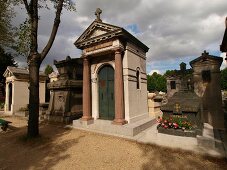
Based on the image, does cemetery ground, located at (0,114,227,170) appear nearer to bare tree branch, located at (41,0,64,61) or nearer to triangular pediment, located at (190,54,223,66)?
bare tree branch, located at (41,0,64,61)

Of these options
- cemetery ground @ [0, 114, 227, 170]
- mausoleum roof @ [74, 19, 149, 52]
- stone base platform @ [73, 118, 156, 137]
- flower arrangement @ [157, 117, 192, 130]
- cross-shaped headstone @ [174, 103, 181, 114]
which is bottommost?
cemetery ground @ [0, 114, 227, 170]

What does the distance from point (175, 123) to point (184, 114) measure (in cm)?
65

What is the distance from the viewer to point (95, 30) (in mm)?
9398

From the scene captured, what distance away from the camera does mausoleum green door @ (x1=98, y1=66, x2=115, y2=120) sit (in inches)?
368

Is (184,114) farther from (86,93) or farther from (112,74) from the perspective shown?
(86,93)

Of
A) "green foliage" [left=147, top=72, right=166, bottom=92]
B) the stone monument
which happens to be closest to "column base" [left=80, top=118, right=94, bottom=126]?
the stone monument

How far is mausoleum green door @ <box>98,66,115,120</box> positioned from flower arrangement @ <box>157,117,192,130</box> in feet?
10.7

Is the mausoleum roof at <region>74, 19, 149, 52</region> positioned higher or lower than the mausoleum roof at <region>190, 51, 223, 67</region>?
higher

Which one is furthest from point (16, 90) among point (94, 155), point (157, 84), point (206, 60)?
point (157, 84)

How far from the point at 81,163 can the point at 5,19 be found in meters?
12.6

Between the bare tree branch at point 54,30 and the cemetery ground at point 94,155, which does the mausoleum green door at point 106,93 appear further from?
the bare tree branch at point 54,30

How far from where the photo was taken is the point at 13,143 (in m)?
6.80

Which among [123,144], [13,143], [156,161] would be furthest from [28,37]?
[156,161]

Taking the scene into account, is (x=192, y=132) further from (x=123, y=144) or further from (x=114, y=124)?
(x=114, y=124)
